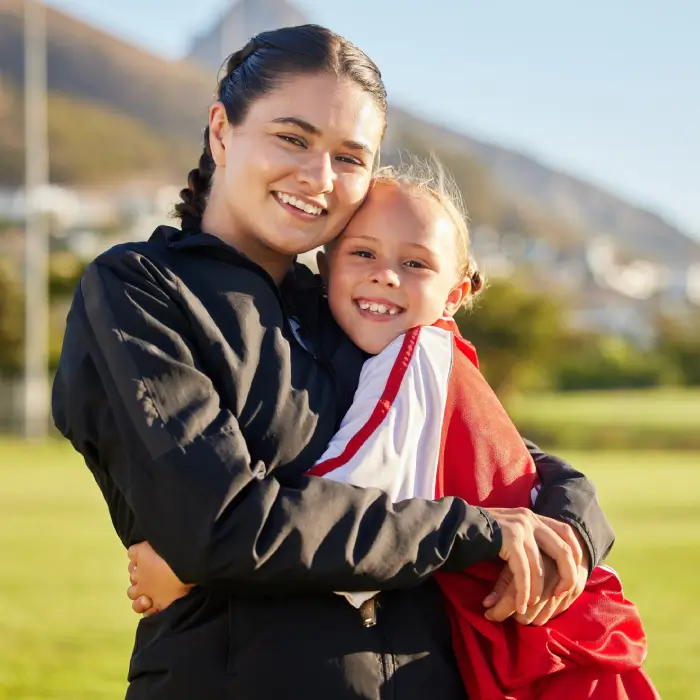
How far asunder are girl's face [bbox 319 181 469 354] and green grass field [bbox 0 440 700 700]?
330 centimetres

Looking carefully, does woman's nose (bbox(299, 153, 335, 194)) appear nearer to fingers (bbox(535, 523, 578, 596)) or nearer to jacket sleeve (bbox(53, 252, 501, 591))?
jacket sleeve (bbox(53, 252, 501, 591))

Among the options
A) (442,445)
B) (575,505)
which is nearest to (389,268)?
(442,445)

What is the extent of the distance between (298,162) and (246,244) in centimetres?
22

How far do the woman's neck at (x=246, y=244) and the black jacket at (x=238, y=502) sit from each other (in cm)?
15

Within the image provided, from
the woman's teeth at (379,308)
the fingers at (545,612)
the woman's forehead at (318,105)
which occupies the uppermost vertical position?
the woman's forehead at (318,105)

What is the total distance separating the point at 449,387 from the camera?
2086 millimetres

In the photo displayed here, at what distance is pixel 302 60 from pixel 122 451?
0.78m

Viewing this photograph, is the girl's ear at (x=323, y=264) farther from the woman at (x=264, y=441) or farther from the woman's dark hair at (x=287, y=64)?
the woman's dark hair at (x=287, y=64)

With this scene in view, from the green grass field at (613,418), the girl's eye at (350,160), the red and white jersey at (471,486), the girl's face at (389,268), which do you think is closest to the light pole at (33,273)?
the green grass field at (613,418)

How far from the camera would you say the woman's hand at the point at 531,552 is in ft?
6.32

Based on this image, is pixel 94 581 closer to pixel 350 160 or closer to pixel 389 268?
pixel 389 268

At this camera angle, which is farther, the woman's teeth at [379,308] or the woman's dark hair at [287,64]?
the woman's teeth at [379,308]

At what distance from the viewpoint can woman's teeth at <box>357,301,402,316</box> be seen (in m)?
2.25

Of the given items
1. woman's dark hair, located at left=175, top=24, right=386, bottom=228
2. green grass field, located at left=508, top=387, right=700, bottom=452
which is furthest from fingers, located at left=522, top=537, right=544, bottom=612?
green grass field, located at left=508, top=387, right=700, bottom=452
